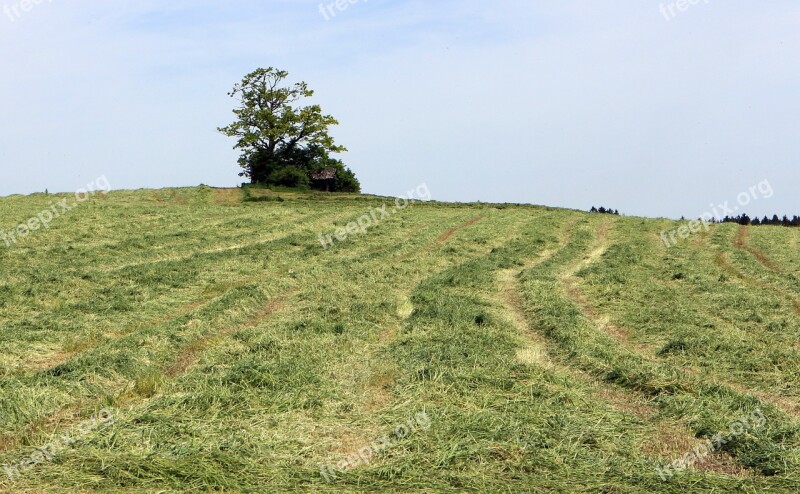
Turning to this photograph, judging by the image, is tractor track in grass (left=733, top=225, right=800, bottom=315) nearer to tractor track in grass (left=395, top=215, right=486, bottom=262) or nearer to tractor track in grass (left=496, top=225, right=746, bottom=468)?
tractor track in grass (left=496, top=225, right=746, bottom=468)

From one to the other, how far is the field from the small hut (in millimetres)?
35349

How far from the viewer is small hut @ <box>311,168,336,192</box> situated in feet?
196

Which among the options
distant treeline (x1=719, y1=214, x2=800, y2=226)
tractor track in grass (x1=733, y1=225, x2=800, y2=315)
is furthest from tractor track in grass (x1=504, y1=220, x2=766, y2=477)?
distant treeline (x1=719, y1=214, x2=800, y2=226)

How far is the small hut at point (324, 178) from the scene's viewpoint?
196 feet

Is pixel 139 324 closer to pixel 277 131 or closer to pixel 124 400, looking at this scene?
pixel 124 400

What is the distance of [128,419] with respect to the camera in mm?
8359

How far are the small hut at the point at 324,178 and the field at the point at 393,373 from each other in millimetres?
35349

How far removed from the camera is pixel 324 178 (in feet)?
196

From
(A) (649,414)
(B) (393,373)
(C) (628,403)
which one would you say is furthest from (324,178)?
(A) (649,414)

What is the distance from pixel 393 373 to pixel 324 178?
5037 centimetres

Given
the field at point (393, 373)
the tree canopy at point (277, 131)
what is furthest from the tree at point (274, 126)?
the field at point (393, 373)

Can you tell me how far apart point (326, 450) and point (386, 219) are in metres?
29.9

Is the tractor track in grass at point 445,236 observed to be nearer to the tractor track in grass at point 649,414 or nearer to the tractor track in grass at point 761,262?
the tractor track in grass at point 649,414

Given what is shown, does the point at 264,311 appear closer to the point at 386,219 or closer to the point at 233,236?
the point at 233,236
